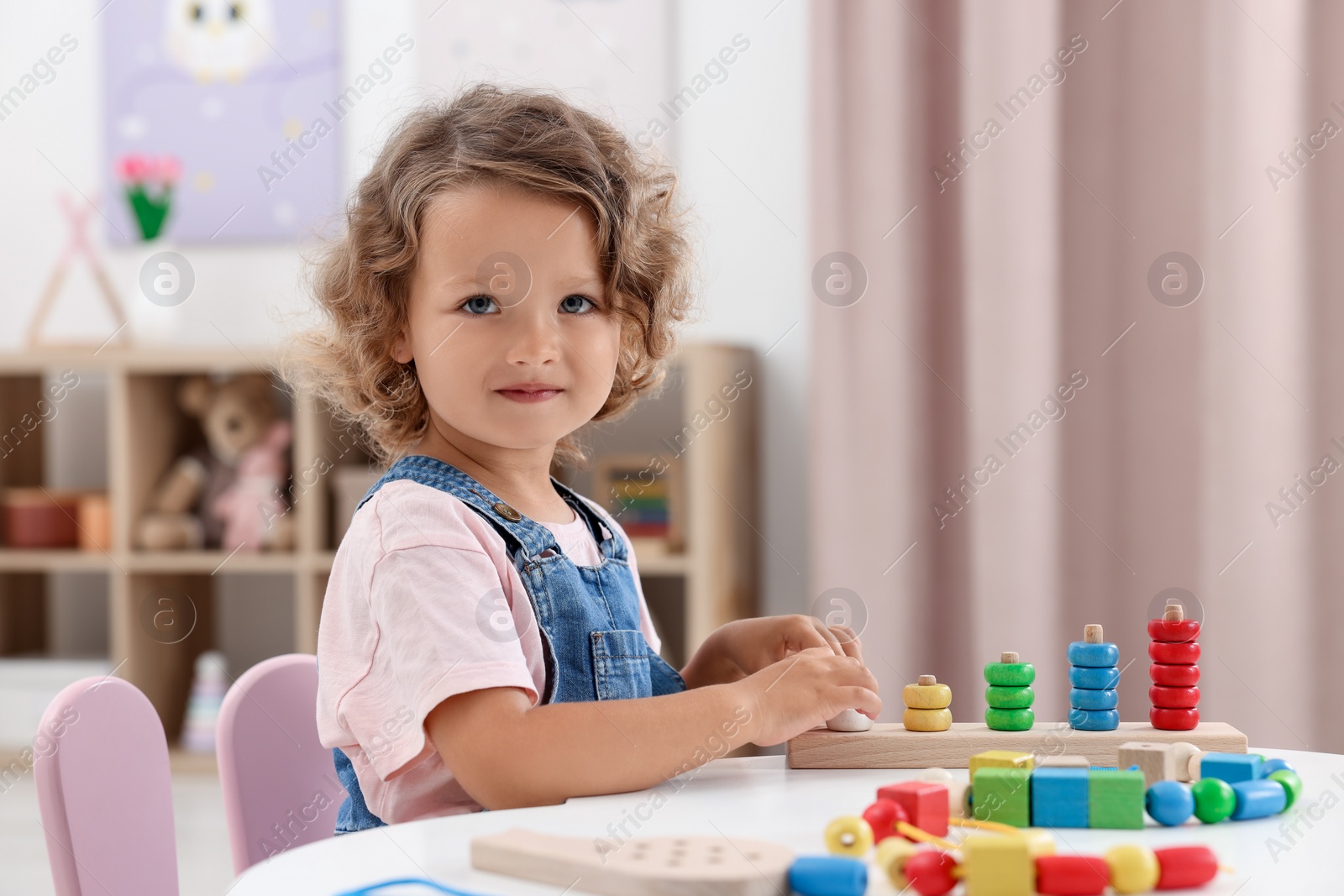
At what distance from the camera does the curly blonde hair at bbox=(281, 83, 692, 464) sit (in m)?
0.92

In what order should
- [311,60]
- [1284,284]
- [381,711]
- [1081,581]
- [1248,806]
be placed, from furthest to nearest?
[311,60]
[1081,581]
[1284,284]
[381,711]
[1248,806]

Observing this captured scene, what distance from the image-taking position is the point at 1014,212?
A: 6.53ft

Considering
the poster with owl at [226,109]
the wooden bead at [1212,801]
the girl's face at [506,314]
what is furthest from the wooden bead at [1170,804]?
the poster with owl at [226,109]

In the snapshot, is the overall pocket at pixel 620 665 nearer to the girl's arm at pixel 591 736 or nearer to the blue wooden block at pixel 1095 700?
the girl's arm at pixel 591 736

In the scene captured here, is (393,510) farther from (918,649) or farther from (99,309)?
(99,309)

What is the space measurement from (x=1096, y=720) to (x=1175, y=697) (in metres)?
0.05

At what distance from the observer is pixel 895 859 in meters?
0.54

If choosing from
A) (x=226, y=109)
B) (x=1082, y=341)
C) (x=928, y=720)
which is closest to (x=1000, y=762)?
(x=928, y=720)

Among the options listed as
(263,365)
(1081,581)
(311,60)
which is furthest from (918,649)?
(311,60)

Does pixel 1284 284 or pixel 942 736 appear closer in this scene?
pixel 942 736

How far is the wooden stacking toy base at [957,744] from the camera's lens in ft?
2.52

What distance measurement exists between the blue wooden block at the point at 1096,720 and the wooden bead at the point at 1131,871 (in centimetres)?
27

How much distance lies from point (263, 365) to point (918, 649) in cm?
125

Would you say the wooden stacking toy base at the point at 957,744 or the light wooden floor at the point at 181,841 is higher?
the wooden stacking toy base at the point at 957,744
